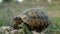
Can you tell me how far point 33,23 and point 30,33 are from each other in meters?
0.31

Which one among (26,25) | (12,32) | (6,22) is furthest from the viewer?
(6,22)

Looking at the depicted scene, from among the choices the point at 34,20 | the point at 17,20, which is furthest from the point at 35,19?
the point at 17,20

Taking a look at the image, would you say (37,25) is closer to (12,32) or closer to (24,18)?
(24,18)

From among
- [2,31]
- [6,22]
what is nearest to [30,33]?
[2,31]

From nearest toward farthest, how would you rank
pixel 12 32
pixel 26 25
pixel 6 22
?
1. pixel 12 32
2. pixel 26 25
3. pixel 6 22

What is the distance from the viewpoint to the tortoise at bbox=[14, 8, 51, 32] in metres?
5.12

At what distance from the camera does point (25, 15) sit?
17.3ft

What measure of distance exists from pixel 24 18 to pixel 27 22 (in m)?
0.13

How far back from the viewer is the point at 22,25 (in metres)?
4.89

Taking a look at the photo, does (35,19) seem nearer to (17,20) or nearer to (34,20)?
(34,20)

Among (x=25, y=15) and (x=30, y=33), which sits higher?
(x=25, y=15)

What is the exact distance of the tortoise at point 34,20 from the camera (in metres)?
5.12

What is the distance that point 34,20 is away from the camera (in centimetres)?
516

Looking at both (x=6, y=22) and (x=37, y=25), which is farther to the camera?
(x=6, y=22)
